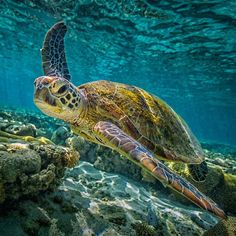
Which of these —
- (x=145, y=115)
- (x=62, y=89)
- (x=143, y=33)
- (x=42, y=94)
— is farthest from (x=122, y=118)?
(x=143, y=33)

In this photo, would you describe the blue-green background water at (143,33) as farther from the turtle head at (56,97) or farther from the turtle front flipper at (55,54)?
the turtle head at (56,97)

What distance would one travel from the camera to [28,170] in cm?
324

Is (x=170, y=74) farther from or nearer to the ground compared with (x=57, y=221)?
nearer to the ground

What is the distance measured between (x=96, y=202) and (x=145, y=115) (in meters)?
1.83

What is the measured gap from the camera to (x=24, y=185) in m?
3.13

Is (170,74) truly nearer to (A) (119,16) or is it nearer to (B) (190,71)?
(B) (190,71)

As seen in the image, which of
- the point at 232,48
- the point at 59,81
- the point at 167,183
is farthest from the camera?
the point at 232,48

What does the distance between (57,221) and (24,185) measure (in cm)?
67

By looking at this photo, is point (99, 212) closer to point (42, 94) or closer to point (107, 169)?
point (42, 94)

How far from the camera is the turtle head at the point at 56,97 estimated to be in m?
3.31

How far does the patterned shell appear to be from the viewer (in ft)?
13.0

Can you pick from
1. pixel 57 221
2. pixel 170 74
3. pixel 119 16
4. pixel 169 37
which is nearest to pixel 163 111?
pixel 57 221

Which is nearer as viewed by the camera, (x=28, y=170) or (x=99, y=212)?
(x=28, y=170)

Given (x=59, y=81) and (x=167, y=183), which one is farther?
(x=59, y=81)
